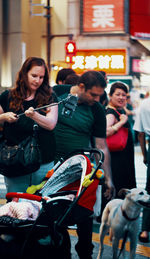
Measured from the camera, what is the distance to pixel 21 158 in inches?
152

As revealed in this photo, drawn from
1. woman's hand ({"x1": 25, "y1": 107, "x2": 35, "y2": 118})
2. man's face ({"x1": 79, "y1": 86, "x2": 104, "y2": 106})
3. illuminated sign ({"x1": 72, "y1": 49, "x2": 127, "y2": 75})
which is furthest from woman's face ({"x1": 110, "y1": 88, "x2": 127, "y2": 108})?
illuminated sign ({"x1": 72, "y1": 49, "x2": 127, "y2": 75})

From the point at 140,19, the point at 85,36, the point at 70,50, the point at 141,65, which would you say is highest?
the point at 140,19

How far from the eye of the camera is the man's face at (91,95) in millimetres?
4203

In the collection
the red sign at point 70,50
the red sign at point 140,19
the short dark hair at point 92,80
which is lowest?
the short dark hair at point 92,80

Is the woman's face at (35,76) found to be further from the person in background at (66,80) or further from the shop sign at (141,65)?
the shop sign at (141,65)

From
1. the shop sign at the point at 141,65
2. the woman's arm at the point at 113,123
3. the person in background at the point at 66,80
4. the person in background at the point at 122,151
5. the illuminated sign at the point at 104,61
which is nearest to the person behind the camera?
the person in background at the point at 66,80

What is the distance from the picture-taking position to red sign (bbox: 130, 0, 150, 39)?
2309cm

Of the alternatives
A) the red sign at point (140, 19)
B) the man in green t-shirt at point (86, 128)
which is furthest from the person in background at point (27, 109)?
the red sign at point (140, 19)

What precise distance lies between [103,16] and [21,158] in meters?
20.0

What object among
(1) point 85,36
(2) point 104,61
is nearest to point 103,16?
(1) point 85,36

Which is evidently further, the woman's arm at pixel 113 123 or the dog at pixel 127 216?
the woman's arm at pixel 113 123

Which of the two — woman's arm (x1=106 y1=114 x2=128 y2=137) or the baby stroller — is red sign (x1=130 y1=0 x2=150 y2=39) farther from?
the baby stroller

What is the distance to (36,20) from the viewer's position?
23.6m

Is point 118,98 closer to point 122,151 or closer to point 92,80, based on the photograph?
point 122,151
